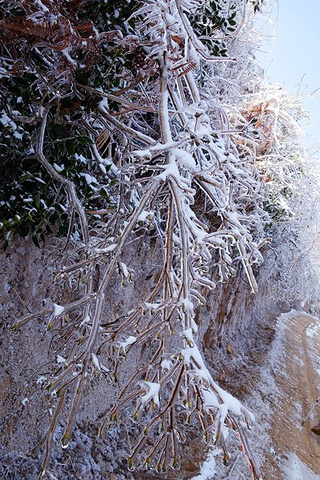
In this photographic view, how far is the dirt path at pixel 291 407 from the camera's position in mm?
4434

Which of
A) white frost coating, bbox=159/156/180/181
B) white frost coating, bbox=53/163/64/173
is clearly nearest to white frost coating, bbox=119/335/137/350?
white frost coating, bbox=159/156/180/181

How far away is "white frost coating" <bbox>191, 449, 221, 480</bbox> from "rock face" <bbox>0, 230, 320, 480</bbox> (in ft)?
0.22

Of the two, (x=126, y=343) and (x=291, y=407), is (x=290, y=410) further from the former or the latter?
(x=126, y=343)

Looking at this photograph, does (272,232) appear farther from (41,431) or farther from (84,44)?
(84,44)

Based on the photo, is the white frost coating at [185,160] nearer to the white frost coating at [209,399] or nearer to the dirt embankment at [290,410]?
the white frost coating at [209,399]

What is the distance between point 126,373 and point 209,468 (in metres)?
1.32

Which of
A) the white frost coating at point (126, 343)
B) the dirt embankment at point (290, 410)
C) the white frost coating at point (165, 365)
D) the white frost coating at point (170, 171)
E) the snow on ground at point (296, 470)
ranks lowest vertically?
the snow on ground at point (296, 470)

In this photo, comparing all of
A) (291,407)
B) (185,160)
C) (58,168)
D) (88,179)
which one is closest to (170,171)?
(185,160)

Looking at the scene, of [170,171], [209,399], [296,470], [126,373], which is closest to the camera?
[209,399]

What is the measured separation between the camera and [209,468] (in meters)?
3.64

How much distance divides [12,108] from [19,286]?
1.31 m

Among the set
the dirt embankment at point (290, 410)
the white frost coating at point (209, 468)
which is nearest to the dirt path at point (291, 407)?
the dirt embankment at point (290, 410)

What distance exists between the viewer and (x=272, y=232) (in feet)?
24.5

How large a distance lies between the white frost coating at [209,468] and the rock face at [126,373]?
0.22 feet
